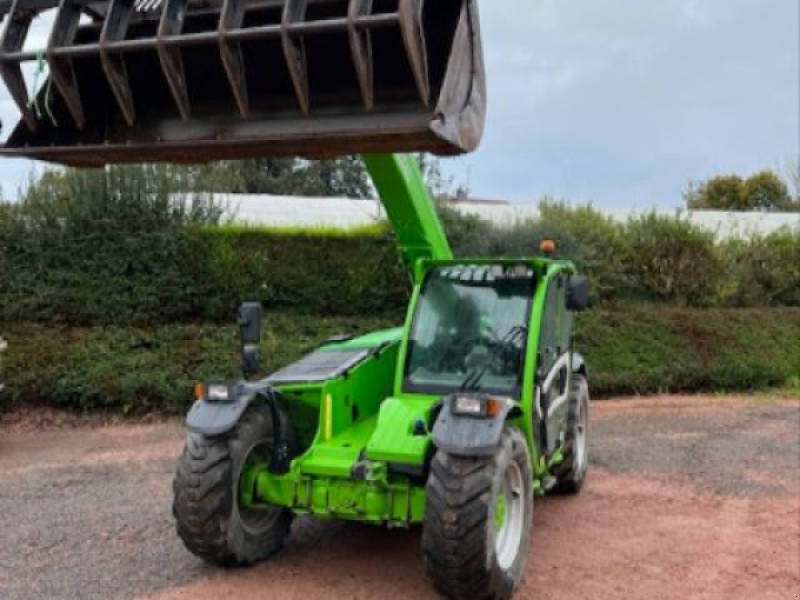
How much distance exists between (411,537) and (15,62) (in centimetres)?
389

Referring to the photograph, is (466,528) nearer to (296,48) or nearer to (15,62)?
(296,48)

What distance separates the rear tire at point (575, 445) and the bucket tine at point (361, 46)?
375 centimetres

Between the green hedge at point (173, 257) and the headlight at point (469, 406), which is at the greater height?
the green hedge at point (173, 257)

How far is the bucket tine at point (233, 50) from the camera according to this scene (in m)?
4.29

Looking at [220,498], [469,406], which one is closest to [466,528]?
[469,406]

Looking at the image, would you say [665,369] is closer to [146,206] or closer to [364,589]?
[146,206]

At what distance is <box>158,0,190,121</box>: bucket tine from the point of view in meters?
4.37

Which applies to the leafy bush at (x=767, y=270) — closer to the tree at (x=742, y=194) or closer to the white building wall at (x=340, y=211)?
the white building wall at (x=340, y=211)

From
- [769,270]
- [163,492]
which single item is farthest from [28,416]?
[769,270]

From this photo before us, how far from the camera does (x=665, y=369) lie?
13.0 m

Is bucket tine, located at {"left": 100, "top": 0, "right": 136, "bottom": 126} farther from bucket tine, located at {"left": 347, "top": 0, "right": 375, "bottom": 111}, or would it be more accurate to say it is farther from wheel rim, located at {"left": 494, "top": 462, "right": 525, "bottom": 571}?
wheel rim, located at {"left": 494, "top": 462, "right": 525, "bottom": 571}

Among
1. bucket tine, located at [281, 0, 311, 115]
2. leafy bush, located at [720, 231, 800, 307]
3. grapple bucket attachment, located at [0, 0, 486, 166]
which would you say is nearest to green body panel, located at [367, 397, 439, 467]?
grapple bucket attachment, located at [0, 0, 486, 166]

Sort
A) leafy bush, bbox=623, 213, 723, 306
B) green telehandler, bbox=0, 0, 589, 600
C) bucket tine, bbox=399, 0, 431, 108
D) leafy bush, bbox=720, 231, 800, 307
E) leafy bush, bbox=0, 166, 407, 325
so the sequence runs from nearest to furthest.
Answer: bucket tine, bbox=399, 0, 431, 108, green telehandler, bbox=0, 0, 589, 600, leafy bush, bbox=0, 166, 407, 325, leafy bush, bbox=623, 213, 723, 306, leafy bush, bbox=720, 231, 800, 307

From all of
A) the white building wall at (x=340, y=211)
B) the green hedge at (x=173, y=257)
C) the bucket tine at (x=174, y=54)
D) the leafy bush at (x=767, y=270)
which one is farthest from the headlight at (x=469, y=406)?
the leafy bush at (x=767, y=270)
